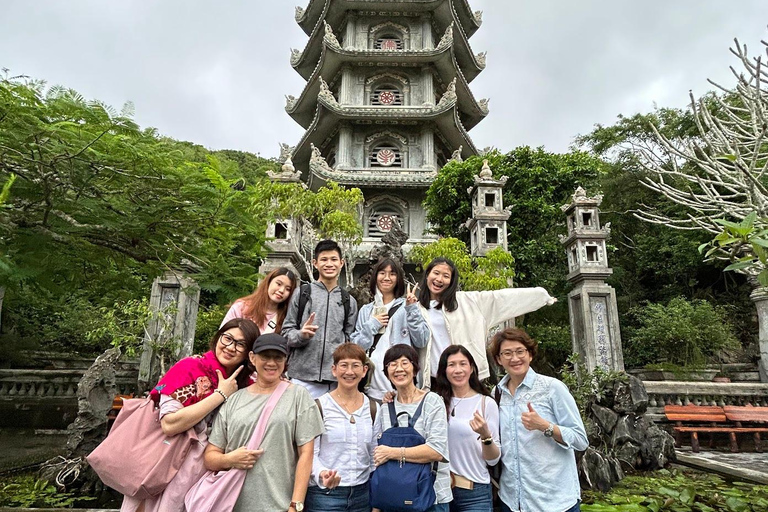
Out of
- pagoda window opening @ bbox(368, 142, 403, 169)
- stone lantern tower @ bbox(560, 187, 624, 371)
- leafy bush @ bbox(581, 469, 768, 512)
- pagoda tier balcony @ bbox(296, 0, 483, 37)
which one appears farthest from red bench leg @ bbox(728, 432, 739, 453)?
pagoda tier balcony @ bbox(296, 0, 483, 37)

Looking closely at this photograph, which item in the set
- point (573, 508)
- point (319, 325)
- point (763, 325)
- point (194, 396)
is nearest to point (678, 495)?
point (573, 508)

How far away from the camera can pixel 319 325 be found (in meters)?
2.53

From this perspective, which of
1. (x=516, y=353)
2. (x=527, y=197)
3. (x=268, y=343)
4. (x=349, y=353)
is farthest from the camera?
(x=527, y=197)

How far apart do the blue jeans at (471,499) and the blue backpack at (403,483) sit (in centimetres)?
18

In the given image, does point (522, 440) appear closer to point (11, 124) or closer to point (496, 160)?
point (11, 124)

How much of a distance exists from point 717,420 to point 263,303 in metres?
7.48

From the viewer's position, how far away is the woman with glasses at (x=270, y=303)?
2596 millimetres

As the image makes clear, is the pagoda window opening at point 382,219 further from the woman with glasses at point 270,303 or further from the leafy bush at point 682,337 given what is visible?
Result: the woman with glasses at point 270,303

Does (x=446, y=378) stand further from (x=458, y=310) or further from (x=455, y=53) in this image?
(x=455, y=53)

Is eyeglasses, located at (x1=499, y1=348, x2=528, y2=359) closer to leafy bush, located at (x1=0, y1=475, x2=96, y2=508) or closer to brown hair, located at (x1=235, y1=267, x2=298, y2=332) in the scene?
brown hair, located at (x1=235, y1=267, x2=298, y2=332)

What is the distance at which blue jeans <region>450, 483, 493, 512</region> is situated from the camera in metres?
2.05

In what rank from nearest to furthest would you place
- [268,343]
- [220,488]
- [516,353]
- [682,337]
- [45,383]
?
1. [220,488]
2. [268,343]
3. [516,353]
4. [45,383]
5. [682,337]

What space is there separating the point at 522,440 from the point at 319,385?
106cm

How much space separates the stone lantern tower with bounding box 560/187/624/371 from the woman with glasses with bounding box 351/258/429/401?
737 centimetres
